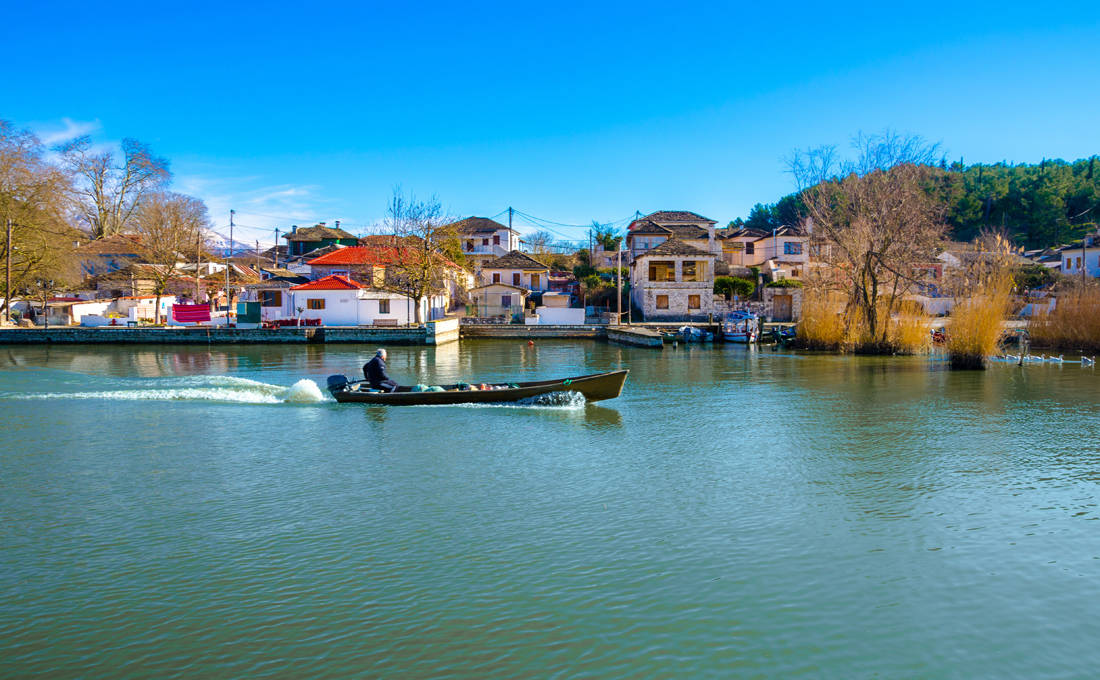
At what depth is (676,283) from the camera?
5241cm

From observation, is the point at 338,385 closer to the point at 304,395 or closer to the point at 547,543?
the point at 304,395

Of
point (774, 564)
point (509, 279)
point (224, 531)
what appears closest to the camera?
point (774, 564)

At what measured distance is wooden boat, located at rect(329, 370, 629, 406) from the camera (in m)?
18.7

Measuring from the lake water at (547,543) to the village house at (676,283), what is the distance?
34015 millimetres

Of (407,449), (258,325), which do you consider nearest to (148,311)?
(258,325)

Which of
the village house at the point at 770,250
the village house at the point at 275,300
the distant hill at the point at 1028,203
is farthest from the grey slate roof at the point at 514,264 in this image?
the distant hill at the point at 1028,203

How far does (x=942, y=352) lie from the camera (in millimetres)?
34375

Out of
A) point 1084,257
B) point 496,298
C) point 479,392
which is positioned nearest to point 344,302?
point 496,298

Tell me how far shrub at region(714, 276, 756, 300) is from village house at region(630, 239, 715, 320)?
13.5 ft

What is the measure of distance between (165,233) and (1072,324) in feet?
201

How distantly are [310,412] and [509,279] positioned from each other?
45.8 m

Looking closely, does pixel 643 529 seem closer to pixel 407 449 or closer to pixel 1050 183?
pixel 407 449

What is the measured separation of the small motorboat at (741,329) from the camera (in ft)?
138

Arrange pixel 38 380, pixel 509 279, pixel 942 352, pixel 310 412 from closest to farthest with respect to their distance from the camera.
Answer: pixel 310 412 < pixel 38 380 < pixel 942 352 < pixel 509 279
